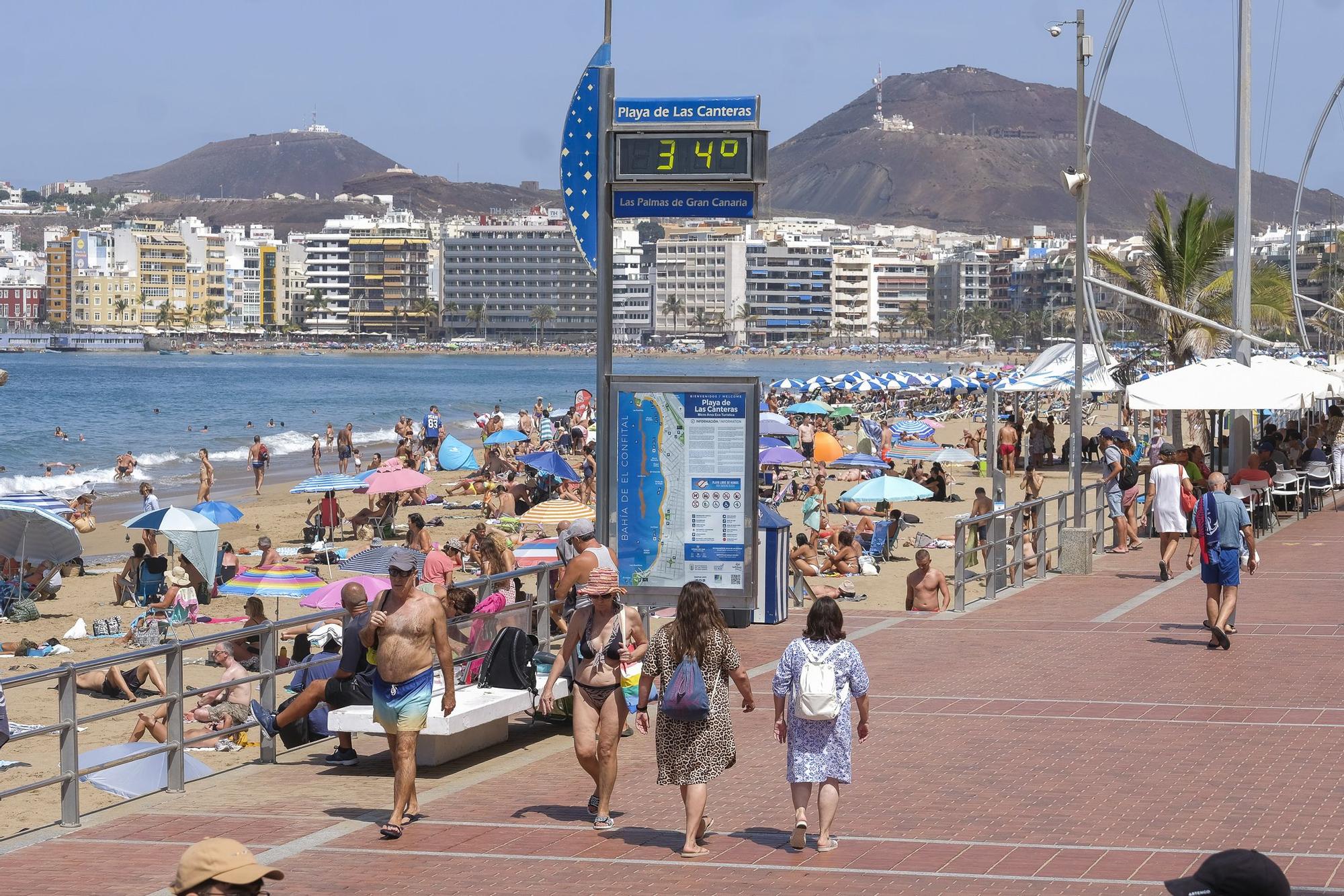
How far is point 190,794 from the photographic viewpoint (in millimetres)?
8461

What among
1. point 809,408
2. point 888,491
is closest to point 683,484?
point 888,491

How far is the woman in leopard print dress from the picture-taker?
6934 mm

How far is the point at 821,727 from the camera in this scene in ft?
22.9

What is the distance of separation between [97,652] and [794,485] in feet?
57.3

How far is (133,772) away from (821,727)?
4.07 metres

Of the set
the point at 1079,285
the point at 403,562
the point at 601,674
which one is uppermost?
the point at 1079,285

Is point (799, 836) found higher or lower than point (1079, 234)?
lower

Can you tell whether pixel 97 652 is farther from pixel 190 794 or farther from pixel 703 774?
pixel 703 774

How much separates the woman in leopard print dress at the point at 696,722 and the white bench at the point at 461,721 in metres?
1.76

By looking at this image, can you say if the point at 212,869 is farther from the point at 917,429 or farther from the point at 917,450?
the point at 917,429

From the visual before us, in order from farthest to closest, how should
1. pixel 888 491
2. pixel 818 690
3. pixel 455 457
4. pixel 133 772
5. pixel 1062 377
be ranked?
pixel 455 457 < pixel 1062 377 < pixel 888 491 < pixel 133 772 < pixel 818 690

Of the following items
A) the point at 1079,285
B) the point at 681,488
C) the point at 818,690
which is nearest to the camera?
the point at 818,690

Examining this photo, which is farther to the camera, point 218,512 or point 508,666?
point 218,512

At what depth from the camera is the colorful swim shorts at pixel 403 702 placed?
7.48 metres
